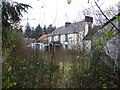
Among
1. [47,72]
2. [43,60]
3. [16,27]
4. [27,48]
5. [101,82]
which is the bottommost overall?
[101,82]

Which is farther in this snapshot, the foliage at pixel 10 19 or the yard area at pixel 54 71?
the yard area at pixel 54 71

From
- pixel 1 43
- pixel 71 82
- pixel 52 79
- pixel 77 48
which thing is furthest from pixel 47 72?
pixel 1 43

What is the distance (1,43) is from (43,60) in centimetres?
112

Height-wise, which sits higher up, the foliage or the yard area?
the foliage

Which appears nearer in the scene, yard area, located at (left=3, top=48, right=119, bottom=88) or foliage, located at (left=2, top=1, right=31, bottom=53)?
foliage, located at (left=2, top=1, right=31, bottom=53)

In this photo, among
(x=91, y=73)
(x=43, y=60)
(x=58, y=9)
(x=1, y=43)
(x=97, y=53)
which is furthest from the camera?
(x=97, y=53)

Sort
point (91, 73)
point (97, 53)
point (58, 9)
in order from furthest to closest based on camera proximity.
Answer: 1. point (97, 53)
2. point (91, 73)
3. point (58, 9)

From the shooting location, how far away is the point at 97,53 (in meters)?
4.91

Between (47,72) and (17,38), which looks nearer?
(47,72)

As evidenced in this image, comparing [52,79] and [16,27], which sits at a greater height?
[16,27]

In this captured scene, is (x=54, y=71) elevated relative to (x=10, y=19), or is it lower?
lower

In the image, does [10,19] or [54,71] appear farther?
[54,71]

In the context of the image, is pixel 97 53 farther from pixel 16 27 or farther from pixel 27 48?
pixel 16 27

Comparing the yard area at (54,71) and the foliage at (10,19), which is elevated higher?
the foliage at (10,19)
